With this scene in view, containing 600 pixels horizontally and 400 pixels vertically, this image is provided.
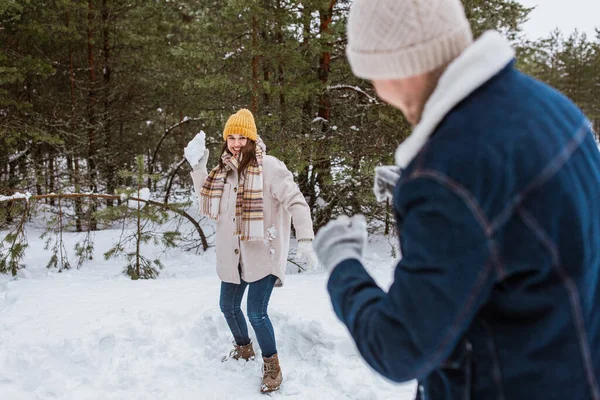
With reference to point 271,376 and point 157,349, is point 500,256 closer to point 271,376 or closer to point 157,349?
point 271,376

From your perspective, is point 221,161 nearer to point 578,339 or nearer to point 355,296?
point 355,296

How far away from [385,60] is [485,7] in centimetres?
888

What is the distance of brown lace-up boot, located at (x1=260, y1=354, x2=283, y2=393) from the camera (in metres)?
3.74

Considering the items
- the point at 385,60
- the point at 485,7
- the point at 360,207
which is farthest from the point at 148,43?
the point at 385,60

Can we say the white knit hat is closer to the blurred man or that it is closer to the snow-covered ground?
the blurred man

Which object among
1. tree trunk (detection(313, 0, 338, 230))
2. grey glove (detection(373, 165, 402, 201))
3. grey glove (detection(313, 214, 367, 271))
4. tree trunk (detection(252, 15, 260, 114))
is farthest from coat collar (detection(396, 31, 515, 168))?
tree trunk (detection(252, 15, 260, 114))

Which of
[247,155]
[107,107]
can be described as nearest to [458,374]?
[247,155]

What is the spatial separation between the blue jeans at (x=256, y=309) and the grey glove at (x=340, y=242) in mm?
2419

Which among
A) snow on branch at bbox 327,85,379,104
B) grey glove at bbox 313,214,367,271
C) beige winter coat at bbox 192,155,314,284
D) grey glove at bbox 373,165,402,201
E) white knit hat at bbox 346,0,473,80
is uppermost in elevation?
snow on branch at bbox 327,85,379,104

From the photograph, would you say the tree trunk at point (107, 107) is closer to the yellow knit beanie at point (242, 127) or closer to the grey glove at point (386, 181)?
the yellow knit beanie at point (242, 127)

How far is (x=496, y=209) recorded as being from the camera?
0.82 m

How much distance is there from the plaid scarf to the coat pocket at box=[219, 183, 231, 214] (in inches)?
1.0

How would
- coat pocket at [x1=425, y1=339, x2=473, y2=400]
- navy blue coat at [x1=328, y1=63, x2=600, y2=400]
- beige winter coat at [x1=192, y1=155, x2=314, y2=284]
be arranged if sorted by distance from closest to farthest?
navy blue coat at [x1=328, y1=63, x2=600, y2=400], coat pocket at [x1=425, y1=339, x2=473, y2=400], beige winter coat at [x1=192, y1=155, x2=314, y2=284]

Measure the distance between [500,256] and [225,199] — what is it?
311cm
